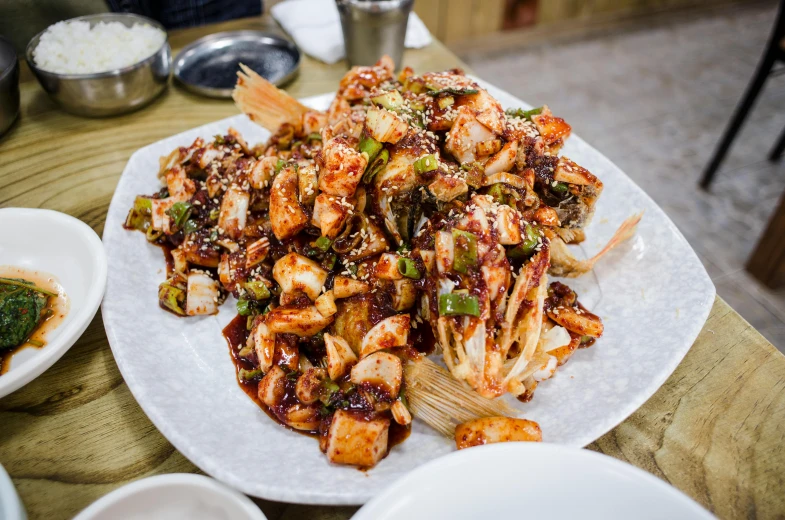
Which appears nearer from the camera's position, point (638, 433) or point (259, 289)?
point (638, 433)

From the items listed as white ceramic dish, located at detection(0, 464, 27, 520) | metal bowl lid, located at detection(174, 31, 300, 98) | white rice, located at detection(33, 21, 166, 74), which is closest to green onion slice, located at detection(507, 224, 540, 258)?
white ceramic dish, located at detection(0, 464, 27, 520)

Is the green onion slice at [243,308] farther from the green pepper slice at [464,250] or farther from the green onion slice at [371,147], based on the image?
the green pepper slice at [464,250]

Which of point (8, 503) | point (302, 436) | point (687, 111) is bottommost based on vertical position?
point (687, 111)

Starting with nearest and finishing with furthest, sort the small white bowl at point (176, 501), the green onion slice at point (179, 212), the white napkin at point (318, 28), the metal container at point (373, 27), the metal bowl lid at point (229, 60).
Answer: the small white bowl at point (176, 501)
the green onion slice at point (179, 212)
the metal container at point (373, 27)
the metal bowl lid at point (229, 60)
the white napkin at point (318, 28)

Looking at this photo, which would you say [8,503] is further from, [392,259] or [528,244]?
[528,244]

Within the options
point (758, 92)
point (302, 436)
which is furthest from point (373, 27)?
point (758, 92)

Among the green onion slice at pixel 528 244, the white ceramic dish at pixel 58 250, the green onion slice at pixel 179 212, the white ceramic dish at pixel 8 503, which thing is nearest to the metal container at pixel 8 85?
the white ceramic dish at pixel 58 250
